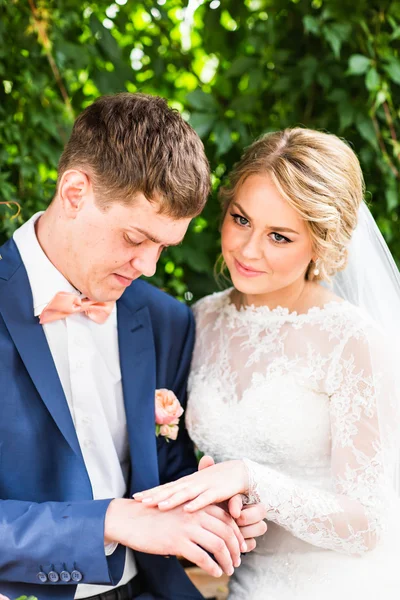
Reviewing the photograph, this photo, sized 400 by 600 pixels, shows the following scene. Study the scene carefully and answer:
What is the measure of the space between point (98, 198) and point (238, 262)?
597 millimetres

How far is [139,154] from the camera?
2104mm

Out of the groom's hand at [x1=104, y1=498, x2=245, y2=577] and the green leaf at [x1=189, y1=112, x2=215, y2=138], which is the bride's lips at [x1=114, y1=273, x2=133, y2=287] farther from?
the green leaf at [x1=189, y1=112, x2=215, y2=138]

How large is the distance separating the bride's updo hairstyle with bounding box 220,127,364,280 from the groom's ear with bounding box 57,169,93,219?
60cm

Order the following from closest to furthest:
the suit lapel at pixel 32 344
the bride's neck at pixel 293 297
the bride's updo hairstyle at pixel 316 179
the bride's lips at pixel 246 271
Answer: the suit lapel at pixel 32 344
the bride's updo hairstyle at pixel 316 179
the bride's lips at pixel 246 271
the bride's neck at pixel 293 297

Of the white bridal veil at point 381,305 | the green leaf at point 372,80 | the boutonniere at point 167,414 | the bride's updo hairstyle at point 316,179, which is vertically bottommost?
the boutonniere at point 167,414

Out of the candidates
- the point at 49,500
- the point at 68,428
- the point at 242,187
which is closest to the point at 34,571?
the point at 49,500

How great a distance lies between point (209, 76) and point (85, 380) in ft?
5.97

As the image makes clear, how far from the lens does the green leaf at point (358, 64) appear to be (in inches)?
118

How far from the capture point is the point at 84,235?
2.17m

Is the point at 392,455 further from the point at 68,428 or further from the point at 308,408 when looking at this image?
the point at 68,428

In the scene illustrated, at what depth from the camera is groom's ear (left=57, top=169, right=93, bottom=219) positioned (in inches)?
84.2

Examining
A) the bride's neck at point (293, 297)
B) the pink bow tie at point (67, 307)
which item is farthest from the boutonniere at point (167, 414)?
the bride's neck at point (293, 297)

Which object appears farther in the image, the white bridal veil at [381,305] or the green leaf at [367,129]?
the green leaf at [367,129]

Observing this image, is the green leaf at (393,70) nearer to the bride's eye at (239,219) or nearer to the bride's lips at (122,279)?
the bride's eye at (239,219)
